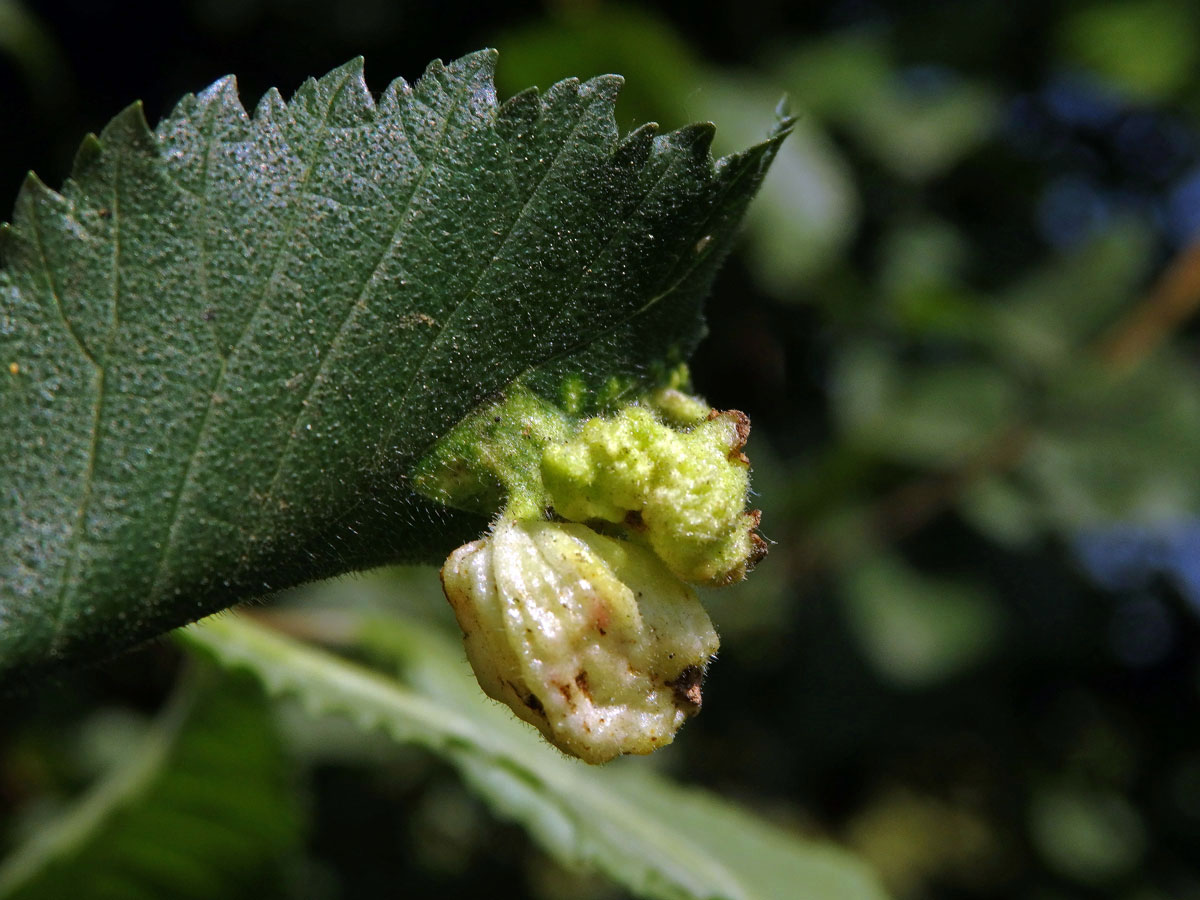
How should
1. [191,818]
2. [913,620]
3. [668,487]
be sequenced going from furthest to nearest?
[913,620], [191,818], [668,487]

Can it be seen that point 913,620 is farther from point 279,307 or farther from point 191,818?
point 279,307

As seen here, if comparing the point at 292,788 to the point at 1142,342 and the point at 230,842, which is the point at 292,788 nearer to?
the point at 230,842

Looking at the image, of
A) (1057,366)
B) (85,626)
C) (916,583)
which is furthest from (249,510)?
(1057,366)

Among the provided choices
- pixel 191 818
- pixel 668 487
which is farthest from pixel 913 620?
pixel 668 487

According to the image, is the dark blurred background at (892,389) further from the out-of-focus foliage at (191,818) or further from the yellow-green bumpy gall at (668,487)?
the yellow-green bumpy gall at (668,487)

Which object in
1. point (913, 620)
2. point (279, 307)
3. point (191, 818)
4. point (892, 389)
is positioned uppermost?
point (279, 307)
